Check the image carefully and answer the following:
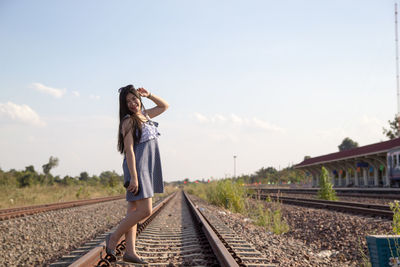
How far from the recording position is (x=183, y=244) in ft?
18.5

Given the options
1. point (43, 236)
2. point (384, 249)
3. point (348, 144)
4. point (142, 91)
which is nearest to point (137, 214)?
point (142, 91)

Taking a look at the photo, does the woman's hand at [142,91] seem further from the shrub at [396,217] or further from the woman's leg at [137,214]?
the shrub at [396,217]

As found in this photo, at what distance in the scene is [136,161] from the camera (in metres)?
3.63

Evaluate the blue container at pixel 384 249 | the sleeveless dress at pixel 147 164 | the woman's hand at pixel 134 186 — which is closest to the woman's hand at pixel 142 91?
the sleeveless dress at pixel 147 164

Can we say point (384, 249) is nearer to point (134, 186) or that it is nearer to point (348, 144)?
point (134, 186)

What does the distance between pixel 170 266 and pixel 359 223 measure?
5.66m

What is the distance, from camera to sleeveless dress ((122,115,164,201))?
142 inches

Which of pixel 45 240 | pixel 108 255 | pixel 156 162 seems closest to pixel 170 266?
pixel 108 255

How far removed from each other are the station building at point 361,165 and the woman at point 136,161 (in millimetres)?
23817

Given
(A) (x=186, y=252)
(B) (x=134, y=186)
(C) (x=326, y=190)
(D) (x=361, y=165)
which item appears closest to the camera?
(B) (x=134, y=186)

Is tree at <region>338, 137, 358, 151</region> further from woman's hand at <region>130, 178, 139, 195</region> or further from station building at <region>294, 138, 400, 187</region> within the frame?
woman's hand at <region>130, 178, 139, 195</region>

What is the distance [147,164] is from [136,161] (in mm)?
126

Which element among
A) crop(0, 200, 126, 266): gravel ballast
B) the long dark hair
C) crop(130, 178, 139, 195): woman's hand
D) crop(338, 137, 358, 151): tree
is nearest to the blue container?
crop(130, 178, 139, 195): woman's hand

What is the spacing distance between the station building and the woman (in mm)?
23817
